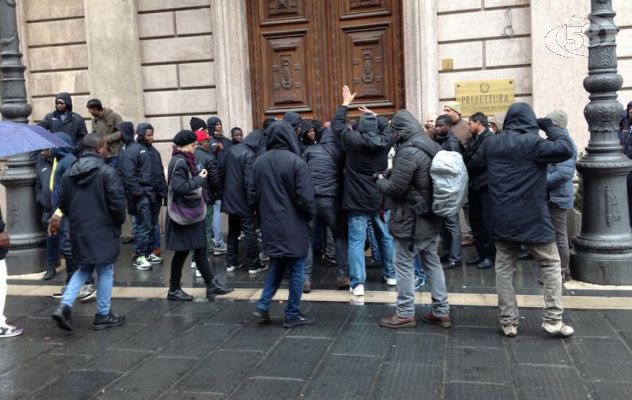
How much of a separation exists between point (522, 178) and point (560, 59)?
5.35 meters

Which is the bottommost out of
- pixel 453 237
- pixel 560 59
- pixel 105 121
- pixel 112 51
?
pixel 453 237

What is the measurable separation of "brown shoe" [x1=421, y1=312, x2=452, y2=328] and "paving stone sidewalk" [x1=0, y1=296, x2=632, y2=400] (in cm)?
7

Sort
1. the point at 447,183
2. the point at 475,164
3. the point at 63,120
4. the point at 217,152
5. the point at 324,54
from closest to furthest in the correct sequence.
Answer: the point at 447,183 → the point at 475,164 → the point at 217,152 → the point at 63,120 → the point at 324,54

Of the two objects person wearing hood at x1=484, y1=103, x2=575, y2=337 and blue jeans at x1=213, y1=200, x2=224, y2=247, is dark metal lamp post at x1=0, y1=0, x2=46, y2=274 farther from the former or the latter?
person wearing hood at x1=484, y1=103, x2=575, y2=337

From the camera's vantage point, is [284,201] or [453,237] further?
[453,237]

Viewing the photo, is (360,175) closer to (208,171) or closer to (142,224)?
(208,171)

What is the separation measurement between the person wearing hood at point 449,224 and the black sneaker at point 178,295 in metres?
3.03

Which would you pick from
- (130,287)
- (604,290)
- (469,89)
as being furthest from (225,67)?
(604,290)

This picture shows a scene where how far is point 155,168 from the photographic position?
29.8ft

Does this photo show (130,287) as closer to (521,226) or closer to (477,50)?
(521,226)

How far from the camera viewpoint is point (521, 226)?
17.6 feet

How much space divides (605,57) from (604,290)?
2445 millimetres

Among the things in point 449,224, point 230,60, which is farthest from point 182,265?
point 230,60

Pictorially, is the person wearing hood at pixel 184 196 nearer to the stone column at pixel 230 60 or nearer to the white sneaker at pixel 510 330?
the white sneaker at pixel 510 330
